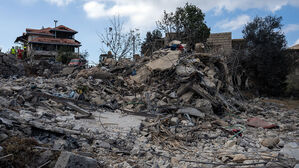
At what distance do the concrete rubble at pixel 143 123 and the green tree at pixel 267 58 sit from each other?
7923 millimetres

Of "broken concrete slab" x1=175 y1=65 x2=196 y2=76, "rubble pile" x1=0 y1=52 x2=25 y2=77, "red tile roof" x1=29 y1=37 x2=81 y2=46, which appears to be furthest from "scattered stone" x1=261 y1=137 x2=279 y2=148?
"red tile roof" x1=29 y1=37 x2=81 y2=46

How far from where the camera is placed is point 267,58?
1526cm

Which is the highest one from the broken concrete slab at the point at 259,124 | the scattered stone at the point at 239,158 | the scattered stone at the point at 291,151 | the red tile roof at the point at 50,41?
the red tile roof at the point at 50,41

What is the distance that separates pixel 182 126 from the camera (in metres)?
5.17

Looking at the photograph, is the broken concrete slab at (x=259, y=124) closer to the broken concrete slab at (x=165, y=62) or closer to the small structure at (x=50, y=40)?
the broken concrete slab at (x=165, y=62)

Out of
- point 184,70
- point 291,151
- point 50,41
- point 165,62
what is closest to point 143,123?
point 184,70

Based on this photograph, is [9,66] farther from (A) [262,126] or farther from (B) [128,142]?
(A) [262,126]

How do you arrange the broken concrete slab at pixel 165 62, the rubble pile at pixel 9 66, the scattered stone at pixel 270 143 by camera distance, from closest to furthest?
1. the scattered stone at pixel 270 143
2. the broken concrete slab at pixel 165 62
3. the rubble pile at pixel 9 66

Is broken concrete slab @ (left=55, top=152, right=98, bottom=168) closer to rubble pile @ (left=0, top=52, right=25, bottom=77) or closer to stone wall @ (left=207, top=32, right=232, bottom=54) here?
rubble pile @ (left=0, top=52, right=25, bottom=77)

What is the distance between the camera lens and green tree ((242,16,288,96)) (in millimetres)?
15203

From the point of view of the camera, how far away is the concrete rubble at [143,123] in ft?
9.90

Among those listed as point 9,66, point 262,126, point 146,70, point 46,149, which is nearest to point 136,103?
point 146,70

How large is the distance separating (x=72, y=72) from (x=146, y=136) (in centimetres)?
771

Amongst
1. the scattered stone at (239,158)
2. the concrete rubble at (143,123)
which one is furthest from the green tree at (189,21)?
the scattered stone at (239,158)
